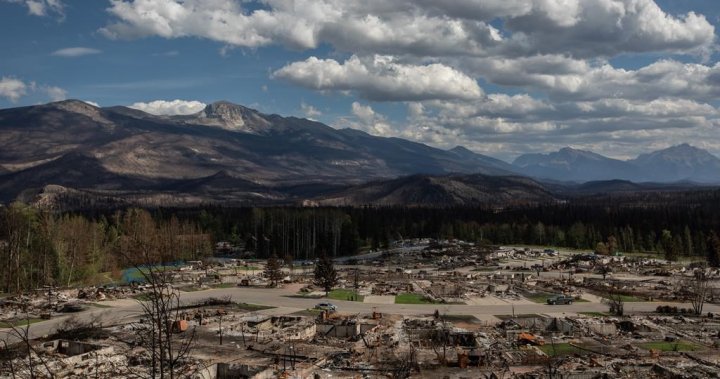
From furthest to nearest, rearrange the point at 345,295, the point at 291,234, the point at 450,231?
the point at 450,231
the point at 291,234
the point at 345,295

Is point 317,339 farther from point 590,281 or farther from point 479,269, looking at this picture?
point 479,269

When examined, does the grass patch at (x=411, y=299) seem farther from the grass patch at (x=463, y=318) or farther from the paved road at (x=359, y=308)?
the grass patch at (x=463, y=318)

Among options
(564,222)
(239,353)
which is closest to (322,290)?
(239,353)

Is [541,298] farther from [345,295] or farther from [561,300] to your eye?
[345,295]

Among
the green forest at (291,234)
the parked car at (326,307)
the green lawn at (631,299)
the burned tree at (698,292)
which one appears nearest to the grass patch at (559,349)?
the burned tree at (698,292)

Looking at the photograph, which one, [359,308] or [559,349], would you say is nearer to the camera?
[559,349]

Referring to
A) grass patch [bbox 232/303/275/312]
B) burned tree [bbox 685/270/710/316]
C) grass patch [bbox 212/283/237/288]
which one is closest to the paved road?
burned tree [bbox 685/270/710/316]

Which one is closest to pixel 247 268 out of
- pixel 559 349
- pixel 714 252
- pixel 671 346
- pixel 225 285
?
pixel 225 285

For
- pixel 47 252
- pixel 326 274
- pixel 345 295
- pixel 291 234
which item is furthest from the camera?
pixel 291 234

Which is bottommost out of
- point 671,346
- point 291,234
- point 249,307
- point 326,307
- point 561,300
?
point 561,300
